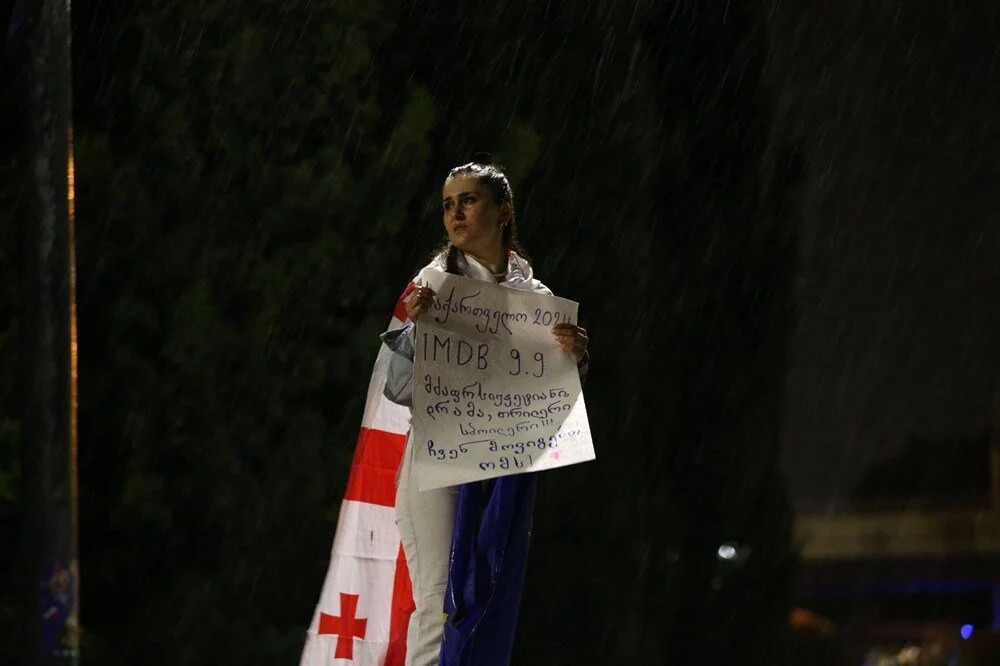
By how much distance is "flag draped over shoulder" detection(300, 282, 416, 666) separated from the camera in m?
5.80

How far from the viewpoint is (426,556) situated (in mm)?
5461

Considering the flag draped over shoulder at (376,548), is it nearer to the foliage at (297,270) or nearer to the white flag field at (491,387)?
the white flag field at (491,387)

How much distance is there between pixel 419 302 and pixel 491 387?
0.44 meters

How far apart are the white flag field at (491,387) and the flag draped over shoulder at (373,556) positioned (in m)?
0.38

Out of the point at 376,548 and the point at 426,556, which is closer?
the point at 426,556

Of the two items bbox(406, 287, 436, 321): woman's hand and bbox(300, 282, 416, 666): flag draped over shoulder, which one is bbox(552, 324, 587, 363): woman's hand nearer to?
bbox(406, 287, 436, 321): woman's hand

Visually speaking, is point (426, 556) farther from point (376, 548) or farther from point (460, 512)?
point (376, 548)

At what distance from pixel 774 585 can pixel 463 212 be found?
8.76 meters

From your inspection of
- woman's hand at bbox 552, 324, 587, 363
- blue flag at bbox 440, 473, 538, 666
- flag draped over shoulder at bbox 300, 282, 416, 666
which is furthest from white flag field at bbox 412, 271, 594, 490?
flag draped over shoulder at bbox 300, 282, 416, 666

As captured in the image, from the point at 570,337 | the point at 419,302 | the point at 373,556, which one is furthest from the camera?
the point at 373,556

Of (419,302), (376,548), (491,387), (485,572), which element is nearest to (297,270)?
(376,548)

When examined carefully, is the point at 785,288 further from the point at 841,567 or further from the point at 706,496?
the point at 841,567

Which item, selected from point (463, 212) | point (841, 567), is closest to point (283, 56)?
point (463, 212)

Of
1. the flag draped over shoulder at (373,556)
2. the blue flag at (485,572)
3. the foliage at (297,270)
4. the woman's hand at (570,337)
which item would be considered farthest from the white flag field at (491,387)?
the foliage at (297,270)
